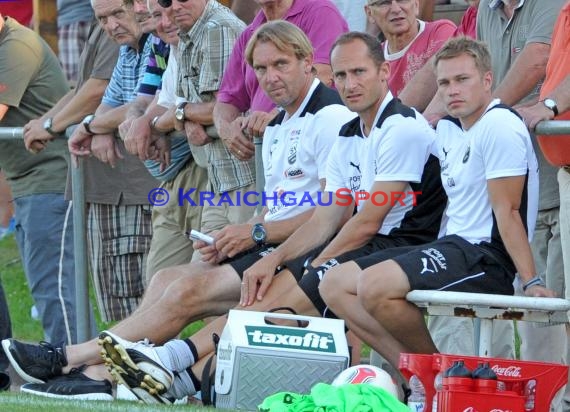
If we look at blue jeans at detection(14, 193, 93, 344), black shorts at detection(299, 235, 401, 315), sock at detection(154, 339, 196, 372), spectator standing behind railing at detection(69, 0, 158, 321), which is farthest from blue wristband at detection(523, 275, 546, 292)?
blue jeans at detection(14, 193, 93, 344)

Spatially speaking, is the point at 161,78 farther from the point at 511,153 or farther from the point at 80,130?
the point at 511,153

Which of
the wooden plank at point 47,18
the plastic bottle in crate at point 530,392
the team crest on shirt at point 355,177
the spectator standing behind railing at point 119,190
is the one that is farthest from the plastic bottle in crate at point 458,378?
the wooden plank at point 47,18

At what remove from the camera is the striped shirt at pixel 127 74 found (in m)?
8.52

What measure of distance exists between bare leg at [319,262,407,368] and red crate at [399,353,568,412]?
17.9 inches

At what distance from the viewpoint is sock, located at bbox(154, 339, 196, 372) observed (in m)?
6.70

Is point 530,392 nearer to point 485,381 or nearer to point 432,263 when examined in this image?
point 485,381

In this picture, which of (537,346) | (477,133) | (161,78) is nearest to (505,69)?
(477,133)

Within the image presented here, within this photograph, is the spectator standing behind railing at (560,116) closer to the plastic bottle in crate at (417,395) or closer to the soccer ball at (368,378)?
the plastic bottle in crate at (417,395)

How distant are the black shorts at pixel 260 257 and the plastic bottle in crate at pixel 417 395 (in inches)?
46.4

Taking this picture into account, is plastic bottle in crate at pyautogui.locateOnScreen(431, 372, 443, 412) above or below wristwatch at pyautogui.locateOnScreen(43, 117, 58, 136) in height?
below

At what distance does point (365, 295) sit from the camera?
6.20m

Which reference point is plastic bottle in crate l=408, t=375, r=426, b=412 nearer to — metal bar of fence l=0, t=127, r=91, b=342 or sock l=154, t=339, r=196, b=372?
sock l=154, t=339, r=196, b=372

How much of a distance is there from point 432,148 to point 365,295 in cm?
94

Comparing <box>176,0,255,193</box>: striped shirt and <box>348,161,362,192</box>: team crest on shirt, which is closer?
<box>348,161,362,192</box>: team crest on shirt
